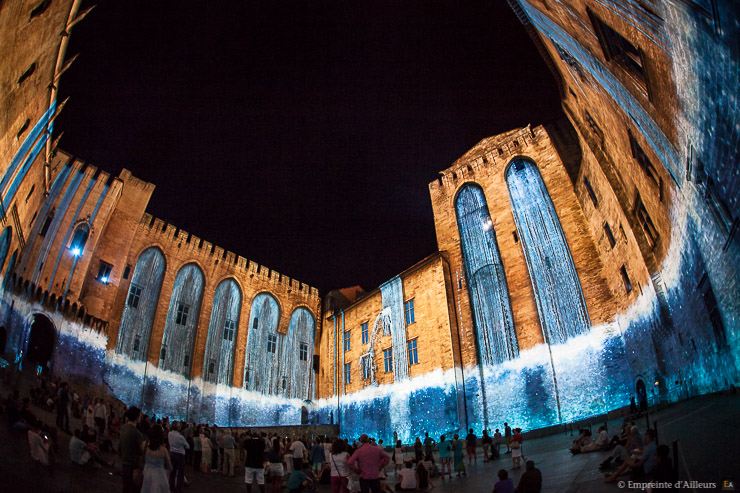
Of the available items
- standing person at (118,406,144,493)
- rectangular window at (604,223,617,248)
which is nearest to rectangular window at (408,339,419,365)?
rectangular window at (604,223,617,248)

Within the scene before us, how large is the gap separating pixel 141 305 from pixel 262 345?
25.4 feet

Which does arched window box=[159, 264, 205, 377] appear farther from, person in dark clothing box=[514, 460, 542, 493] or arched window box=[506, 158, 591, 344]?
person in dark clothing box=[514, 460, 542, 493]

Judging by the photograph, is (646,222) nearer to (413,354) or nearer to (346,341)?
(413,354)

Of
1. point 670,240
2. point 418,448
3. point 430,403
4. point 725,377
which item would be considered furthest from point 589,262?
point 418,448

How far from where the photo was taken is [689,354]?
33.0 ft

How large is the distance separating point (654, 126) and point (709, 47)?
3361mm

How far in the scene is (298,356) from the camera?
26.5 metres

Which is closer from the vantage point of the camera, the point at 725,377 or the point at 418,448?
the point at 725,377

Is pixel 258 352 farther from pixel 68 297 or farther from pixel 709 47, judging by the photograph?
pixel 709 47

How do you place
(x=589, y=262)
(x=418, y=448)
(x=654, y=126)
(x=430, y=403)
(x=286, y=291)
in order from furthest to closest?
1. (x=286, y=291)
2. (x=430, y=403)
3. (x=589, y=262)
4. (x=418, y=448)
5. (x=654, y=126)

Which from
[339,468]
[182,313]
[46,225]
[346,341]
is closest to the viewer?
[339,468]

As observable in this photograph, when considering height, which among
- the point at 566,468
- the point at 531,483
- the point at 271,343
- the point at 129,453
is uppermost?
the point at 271,343

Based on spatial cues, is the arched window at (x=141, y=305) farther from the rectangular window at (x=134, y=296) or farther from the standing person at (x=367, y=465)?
the standing person at (x=367, y=465)

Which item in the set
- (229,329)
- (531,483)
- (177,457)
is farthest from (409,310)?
(531,483)
